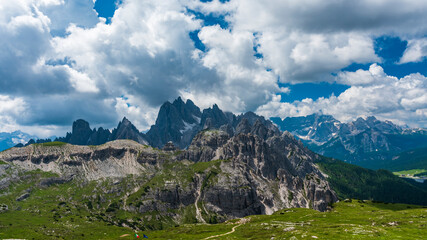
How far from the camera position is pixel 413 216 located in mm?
143125

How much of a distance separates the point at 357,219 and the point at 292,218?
51.3m

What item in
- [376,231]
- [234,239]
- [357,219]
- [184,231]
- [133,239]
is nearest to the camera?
[376,231]

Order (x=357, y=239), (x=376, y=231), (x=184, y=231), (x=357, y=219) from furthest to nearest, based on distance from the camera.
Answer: (x=184, y=231) < (x=357, y=219) < (x=376, y=231) < (x=357, y=239)

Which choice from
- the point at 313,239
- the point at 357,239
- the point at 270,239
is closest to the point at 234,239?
the point at 270,239

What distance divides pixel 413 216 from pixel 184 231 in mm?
141788

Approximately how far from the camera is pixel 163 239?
16650 centimetres

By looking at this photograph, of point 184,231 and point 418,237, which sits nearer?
point 418,237

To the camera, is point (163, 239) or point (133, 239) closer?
point (163, 239)

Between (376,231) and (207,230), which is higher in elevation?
(376,231)

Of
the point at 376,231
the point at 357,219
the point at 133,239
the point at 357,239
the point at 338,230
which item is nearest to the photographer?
the point at 357,239

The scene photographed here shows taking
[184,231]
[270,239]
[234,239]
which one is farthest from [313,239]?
[184,231]

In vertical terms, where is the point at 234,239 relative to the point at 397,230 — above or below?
below

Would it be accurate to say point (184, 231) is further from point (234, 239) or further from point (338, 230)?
point (338, 230)

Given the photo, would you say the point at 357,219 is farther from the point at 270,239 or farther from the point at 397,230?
the point at 270,239
